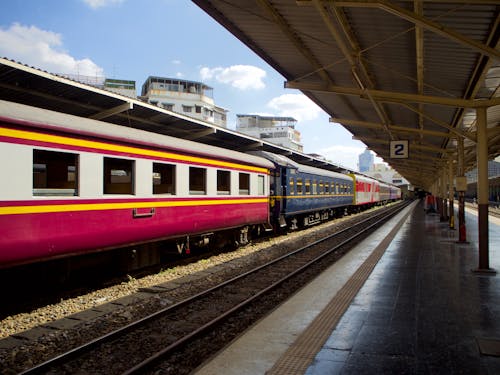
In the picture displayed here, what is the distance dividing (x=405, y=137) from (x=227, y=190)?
12032 mm

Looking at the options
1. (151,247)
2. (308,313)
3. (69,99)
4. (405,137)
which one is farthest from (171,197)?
(405,137)

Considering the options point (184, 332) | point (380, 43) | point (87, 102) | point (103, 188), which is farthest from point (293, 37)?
point (184, 332)

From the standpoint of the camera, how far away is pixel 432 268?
32.1ft

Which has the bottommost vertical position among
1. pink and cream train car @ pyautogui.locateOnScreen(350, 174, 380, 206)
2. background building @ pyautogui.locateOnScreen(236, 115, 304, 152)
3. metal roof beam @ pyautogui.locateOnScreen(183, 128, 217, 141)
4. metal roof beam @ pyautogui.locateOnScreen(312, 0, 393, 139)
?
pink and cream train car @ pyautogui.locateOnScreen(350, 174, 380, 206)

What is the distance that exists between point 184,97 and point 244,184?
50.0 metres

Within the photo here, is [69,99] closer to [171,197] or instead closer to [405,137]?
[171,197]

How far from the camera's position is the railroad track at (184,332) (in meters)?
4.76

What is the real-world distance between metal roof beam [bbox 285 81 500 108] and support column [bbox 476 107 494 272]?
0.30 metres

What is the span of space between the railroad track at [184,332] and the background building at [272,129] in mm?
68690

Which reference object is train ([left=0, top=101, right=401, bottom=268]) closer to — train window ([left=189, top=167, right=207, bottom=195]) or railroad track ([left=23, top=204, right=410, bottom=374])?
train window ([left=189, top=167, right=207, bottom=195])

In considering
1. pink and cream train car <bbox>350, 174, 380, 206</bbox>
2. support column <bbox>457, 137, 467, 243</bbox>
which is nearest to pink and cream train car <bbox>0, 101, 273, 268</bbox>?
support column <bbox>457, 137, 467, 243</bbox>

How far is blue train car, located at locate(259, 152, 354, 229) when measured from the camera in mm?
15727

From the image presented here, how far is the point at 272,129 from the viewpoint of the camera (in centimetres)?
8594

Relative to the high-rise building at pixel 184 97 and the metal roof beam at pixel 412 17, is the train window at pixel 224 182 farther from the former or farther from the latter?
the high-rise building at pixel 184 97
